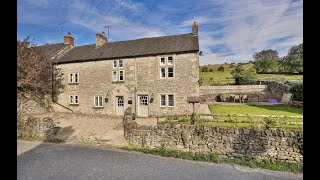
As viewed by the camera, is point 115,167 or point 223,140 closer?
point 115,167

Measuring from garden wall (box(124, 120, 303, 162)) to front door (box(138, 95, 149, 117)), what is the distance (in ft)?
25.6

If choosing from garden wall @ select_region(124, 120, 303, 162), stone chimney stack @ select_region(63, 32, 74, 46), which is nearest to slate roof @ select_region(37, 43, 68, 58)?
stone chimney stack @ select_region(63, 32, 74, 46)

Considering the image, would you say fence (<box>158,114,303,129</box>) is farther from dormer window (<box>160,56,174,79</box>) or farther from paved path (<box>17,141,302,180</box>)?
dormer window (<box>160,56,174,79</box>)

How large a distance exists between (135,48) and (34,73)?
33.1 feet

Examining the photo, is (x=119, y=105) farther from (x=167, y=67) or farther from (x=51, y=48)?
(x=51, y=48)

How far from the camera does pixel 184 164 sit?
9.11 meters

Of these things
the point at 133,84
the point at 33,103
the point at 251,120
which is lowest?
the point at 251,120

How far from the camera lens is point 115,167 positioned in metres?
8.35

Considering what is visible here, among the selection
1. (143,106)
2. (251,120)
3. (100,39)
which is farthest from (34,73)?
(251,120)

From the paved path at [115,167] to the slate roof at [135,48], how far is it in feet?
38.6

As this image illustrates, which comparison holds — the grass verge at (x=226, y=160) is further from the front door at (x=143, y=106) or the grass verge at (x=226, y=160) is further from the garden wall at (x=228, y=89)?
the garden wall at (x=228, y=89)

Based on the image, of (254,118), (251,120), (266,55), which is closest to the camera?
(251,120)
